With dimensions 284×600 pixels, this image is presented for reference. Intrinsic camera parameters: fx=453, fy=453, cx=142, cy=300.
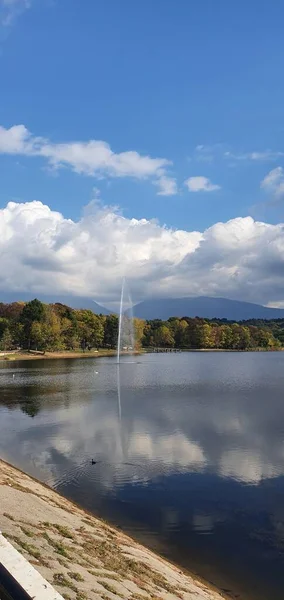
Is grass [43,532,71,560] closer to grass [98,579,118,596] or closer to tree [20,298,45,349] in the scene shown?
grass [98,579,118,596]

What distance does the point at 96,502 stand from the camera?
18.3 metres

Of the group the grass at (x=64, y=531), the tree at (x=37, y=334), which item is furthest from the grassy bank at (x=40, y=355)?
the grass at (x=64, y=531)

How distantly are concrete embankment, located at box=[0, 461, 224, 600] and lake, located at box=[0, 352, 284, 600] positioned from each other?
1.58 meters

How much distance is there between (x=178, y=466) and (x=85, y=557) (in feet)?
41.5

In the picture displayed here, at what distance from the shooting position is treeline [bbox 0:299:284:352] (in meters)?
120

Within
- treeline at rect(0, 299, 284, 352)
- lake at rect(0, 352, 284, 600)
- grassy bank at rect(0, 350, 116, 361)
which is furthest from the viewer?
treeline at rect(0, 299, 284, 352)

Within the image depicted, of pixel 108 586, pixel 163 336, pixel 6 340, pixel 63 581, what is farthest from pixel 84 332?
pixel 63 581

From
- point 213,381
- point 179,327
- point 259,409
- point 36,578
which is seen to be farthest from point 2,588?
point 179,327

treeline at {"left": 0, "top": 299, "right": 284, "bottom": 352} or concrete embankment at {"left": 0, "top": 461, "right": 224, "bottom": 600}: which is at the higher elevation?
treeline at {"left": 0, "top": 299, "right": 284, "bottom": 352}

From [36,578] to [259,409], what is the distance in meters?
36.8

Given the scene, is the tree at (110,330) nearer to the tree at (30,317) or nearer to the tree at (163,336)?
the tree at (163,336)

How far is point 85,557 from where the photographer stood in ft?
35.8

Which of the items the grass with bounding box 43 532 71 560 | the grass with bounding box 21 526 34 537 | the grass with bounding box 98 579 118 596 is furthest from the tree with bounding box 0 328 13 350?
the grass with bounding box 98 579 118 596

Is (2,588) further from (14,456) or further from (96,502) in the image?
(14,456)
